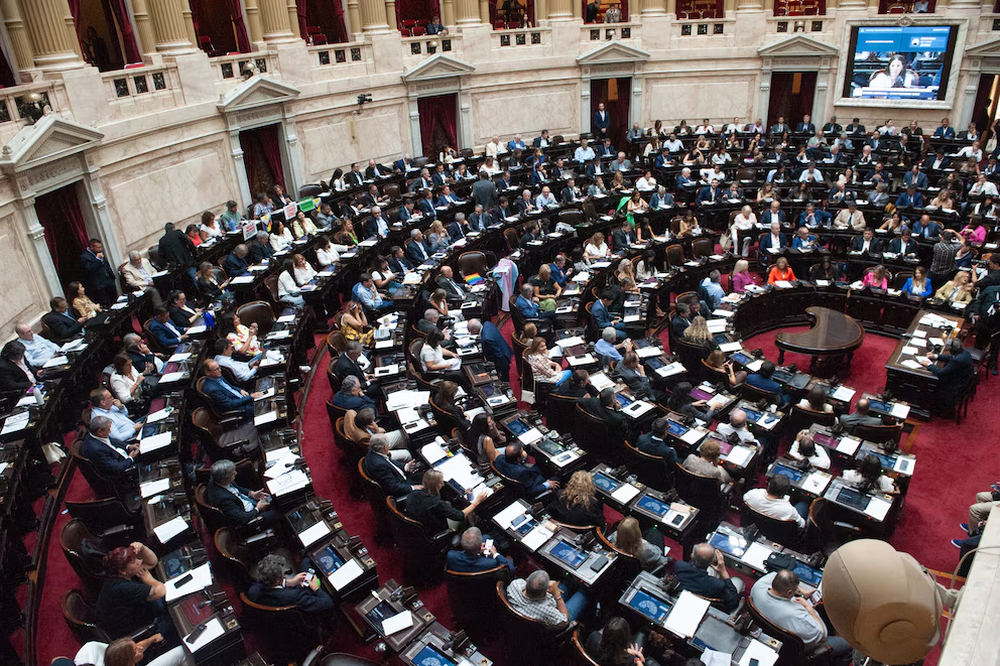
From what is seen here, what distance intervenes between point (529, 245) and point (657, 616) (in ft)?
33.0

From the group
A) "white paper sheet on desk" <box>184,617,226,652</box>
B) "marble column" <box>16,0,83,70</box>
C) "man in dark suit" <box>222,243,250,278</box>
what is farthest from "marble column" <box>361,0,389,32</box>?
"white paper sheet on desk" <box>184,617,226,652</box>

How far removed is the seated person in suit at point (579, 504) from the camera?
22.7ft

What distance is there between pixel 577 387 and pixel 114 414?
587cm

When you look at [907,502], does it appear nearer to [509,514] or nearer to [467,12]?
[509,514]

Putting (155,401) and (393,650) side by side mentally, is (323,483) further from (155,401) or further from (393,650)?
(393,650)

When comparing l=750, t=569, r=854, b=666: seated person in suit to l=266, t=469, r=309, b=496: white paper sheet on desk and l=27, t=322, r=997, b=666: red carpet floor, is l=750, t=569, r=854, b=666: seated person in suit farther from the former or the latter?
l=266, t=469, r=309, b=496: white paper sheet on desk

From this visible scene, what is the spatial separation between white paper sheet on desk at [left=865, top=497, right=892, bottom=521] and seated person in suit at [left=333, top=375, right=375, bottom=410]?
5.74 metres

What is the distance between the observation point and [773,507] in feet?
A: 23.4

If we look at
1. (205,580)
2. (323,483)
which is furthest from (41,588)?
(323,483)

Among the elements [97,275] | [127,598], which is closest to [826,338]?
[127,598]

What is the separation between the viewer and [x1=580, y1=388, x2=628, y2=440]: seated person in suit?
28.1ft

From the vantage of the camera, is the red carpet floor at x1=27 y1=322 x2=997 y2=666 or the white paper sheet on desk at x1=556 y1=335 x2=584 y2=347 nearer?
the red carpet floor at x1=27 y1=322 x2=997 y2=666

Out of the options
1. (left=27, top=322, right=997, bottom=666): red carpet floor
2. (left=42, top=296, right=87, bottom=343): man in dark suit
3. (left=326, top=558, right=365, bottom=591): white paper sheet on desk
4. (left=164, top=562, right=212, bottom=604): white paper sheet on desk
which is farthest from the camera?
(left=42, top=296, right=87, bottom=343): man in dark suit

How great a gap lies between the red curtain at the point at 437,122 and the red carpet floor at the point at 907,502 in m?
12.4
